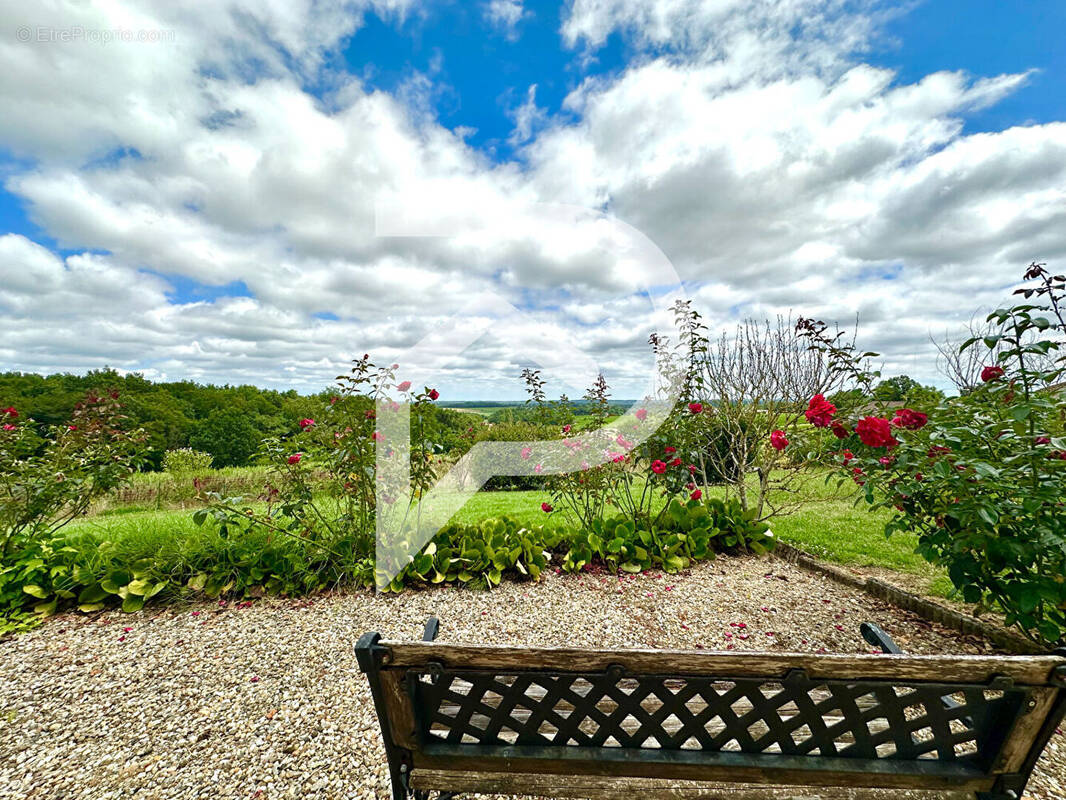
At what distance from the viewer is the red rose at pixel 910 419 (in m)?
2.03

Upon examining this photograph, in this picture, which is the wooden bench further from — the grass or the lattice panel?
the grass

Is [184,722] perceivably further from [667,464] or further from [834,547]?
[834,547]

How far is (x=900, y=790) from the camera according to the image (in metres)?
1.22

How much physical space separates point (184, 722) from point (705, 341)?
4658mm

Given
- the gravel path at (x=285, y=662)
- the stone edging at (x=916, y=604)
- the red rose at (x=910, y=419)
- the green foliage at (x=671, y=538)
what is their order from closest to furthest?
the gravel path at (x=285, y=662) → the red rose at (x=910, y=419) → the stone edging at (x=916, y=604) → the green foliage at (x=671, y=538)

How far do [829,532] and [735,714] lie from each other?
15.4 ft

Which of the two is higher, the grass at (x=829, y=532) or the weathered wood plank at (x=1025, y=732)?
the weathered wood plank at (x=1025, y=732)

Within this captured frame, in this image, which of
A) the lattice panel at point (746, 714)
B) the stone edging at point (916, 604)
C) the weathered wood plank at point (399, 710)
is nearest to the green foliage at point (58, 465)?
the weathered wood plank at point (399, 710)

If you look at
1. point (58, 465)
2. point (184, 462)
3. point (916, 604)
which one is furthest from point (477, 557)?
point (184, 462)

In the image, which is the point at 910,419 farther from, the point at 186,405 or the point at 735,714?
the point at 186,405

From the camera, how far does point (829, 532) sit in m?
4.83

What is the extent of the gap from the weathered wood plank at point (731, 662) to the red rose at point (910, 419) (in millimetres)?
1319

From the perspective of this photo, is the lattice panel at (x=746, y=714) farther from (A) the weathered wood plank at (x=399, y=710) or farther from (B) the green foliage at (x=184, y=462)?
(B) the green foliage at (x=184, y=462)

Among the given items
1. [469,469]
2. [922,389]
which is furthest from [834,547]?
[469,469]
